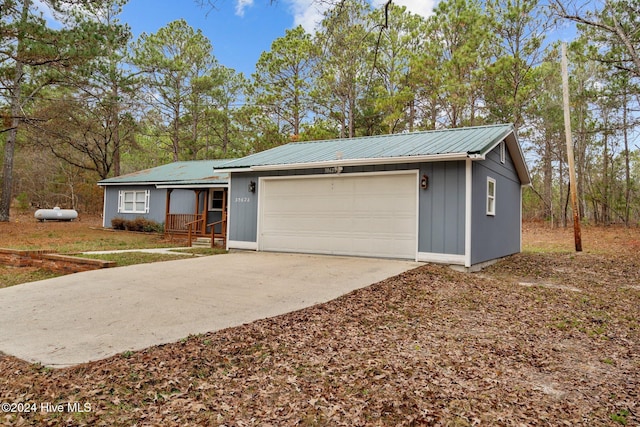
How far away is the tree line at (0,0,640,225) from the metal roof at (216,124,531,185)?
129 inches

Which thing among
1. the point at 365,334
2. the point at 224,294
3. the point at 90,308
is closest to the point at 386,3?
the point at 365,334

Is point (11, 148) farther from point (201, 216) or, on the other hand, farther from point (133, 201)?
point (201, 216)

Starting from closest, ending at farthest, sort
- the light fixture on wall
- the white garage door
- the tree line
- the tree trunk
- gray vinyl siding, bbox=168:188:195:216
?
the light fixture on wall, the white garage door, the tree line, the tree trunk, gray vinyl siding, bbox=168:188:195:216

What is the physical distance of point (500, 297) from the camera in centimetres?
608

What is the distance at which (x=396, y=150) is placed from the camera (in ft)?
30.5

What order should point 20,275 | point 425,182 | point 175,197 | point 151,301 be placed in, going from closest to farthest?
1. point 151,301
2. point 20,275
3. point 425,182
4. point 175,197

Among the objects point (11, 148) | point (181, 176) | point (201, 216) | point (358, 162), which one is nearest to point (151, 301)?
point (358, 162)

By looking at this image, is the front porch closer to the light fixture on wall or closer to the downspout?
the light fixture on wall

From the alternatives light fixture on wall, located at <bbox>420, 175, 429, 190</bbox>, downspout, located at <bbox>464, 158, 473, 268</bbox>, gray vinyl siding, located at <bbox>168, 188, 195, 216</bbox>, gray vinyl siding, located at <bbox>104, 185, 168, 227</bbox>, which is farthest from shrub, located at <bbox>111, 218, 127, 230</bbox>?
downspout, located at <bbox>464, 158, 473, 268</bbox>

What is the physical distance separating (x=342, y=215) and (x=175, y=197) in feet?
32.5

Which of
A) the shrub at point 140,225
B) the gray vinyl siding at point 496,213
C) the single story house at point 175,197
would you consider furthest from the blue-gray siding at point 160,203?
the gray vinyl siding at point 496,213

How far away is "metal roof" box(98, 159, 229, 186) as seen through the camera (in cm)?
1515

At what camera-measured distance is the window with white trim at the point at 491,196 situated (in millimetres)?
9438

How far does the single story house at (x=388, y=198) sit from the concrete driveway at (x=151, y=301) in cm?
99
